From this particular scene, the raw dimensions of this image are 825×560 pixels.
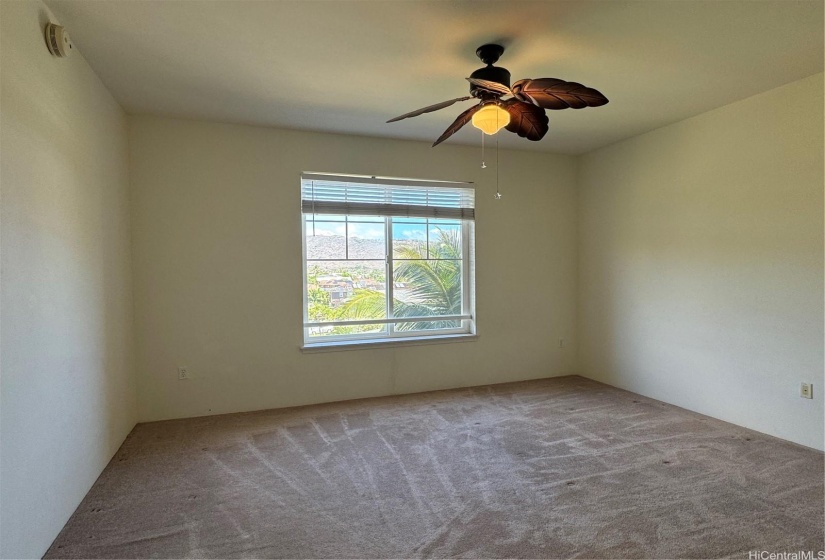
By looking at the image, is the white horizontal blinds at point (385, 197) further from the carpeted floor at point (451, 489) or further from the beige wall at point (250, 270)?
the carpeted floor at point (451, 489)

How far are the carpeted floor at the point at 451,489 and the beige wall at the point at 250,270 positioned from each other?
1.32ft

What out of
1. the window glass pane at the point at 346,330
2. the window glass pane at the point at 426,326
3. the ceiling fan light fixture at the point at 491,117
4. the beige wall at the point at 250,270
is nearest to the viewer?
the ceiling fan light fixture at the point at 491,117

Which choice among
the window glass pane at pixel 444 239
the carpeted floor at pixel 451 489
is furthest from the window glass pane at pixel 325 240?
the carpeted floor at pixel 451 489

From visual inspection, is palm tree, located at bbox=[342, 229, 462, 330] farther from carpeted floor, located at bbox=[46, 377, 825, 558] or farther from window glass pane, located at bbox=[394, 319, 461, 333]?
carpeted floor, located at bbox=[46, 377, 825, 558]

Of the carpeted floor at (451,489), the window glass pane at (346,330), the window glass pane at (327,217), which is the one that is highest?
the window glass pane at (327,217)

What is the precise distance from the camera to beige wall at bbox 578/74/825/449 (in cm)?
286

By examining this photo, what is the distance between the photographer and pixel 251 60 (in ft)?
8.20

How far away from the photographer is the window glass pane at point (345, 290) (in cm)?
402

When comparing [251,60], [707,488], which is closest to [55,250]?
[251,60]

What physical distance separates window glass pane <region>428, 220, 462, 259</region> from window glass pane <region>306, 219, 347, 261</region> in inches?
37.2

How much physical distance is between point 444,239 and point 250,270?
1981 millimetres

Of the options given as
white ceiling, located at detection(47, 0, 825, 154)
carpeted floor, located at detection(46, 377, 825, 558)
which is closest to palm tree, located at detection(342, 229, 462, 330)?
carpeted floor, located at detection(46, 377, 825, 558)

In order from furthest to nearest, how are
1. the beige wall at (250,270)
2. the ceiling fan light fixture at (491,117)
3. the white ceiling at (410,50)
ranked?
the beige wall at (250,270)
the ceiling fan light fixture at (491,117)
the white ceiling at (410,50)

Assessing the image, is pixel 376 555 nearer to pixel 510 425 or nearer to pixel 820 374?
pixel 510 425
